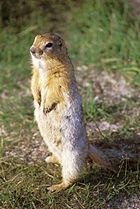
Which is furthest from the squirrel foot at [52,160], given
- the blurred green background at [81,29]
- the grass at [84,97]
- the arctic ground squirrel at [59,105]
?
the blurred green background at [81,29]

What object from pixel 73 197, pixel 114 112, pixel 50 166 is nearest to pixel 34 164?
pixel 50 166

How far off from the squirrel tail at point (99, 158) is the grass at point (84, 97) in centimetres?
8

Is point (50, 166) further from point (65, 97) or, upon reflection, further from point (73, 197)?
point (65, 97)

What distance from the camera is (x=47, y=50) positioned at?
3.89 m

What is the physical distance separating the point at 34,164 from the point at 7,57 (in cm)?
197

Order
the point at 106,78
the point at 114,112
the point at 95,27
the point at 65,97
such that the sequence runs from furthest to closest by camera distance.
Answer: the point at 95,27, the point at 106,78, the point at 114,112, the point at 65,97

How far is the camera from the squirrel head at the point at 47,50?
12.7 feet

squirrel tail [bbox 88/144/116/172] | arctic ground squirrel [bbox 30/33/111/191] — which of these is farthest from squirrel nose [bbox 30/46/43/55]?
squirrel tail [bbox 88/144/116/172]

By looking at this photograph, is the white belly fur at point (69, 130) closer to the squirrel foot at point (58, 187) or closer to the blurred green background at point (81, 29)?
the squirrel foot at point (58, 187)

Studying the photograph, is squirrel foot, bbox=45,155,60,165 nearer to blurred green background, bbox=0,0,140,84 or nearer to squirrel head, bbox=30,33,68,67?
squirrel head, bbox=30,33,68,67

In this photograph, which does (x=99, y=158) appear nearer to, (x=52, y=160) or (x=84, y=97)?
(x=52, y=160)

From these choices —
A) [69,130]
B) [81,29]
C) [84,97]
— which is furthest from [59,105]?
[81,29]

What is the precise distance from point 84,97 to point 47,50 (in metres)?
1.59

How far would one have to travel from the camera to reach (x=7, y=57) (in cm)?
617
